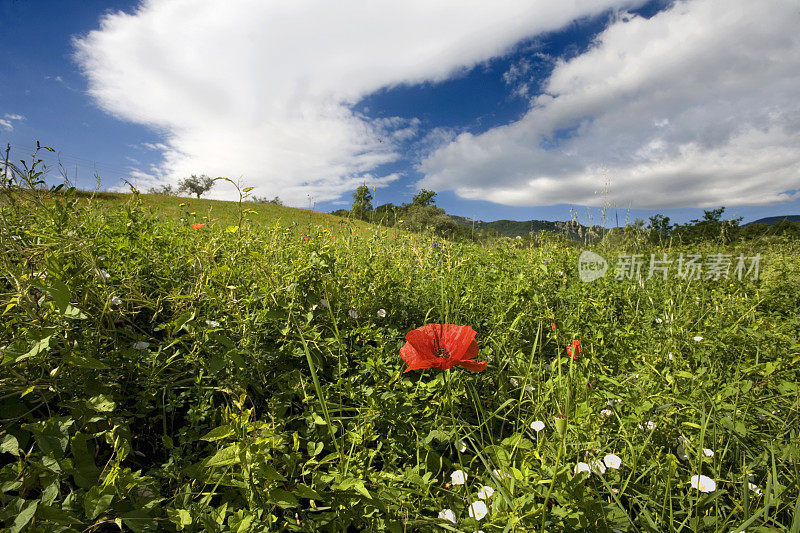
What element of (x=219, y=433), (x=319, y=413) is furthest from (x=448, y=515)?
(x=219, y=433)

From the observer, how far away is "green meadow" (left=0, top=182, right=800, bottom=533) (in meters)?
1.00

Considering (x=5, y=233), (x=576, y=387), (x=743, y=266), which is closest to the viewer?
(x=5, y=233)

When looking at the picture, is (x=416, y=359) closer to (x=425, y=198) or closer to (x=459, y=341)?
(x=459, y=341)

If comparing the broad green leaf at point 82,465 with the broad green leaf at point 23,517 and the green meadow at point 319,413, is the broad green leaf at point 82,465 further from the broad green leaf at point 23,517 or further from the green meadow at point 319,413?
the broad green leaf at point 23,517

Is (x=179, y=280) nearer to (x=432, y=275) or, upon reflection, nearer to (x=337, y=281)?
(x=337, y=281)

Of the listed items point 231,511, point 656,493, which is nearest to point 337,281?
point 231,511

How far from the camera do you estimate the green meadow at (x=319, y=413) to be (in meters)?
1.00

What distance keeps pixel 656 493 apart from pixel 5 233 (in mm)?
2717

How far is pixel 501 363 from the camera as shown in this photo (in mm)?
A: 1916

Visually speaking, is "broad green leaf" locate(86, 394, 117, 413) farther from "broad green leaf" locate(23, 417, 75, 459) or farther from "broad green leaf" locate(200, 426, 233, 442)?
"broad green leaf" locate(200, 426, 233, 442)

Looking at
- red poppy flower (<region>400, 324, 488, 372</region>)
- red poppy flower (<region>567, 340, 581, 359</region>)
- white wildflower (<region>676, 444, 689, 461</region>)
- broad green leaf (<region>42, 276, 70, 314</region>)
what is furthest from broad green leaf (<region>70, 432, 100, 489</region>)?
white wildflower (<region>676, 444, 689, 461</region>)

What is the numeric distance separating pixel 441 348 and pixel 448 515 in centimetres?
62

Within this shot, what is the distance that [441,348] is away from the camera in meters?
1.56

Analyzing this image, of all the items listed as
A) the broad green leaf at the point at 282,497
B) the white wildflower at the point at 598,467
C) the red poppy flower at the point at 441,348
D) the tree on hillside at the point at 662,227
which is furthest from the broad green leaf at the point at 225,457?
the tree on hillside at the point at 662,227
